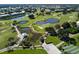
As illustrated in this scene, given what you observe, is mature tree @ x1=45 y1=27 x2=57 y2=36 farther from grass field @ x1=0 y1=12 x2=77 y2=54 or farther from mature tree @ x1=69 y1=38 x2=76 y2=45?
mature tree @ x1=69 y1=38 x2=76 y2=45

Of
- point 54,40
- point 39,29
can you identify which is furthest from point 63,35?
point 39,29

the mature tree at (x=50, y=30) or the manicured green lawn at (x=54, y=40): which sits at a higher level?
the mature tree at (x=50, y=30)

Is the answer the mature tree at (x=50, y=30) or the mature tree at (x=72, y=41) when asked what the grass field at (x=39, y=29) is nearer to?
the mature tree at (x=50, y=30)

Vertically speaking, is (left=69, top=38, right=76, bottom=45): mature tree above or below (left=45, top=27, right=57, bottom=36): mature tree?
below

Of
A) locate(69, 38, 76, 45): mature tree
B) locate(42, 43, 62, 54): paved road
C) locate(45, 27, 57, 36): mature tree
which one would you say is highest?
locate(45, 27, 57, 36): mature tree

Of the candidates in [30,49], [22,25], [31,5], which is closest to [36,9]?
[31,5]

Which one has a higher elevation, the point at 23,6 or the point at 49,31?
the point at 23,6

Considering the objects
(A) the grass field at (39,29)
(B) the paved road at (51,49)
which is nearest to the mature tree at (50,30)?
(A) the grass field at (39,29)

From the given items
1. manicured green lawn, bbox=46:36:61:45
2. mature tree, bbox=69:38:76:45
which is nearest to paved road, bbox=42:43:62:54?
manicured green lawn, bbox=46:36:61:45

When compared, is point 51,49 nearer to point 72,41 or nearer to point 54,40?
point 54,40

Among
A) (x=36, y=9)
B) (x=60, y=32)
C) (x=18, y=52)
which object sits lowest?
(x=18, y=52)
